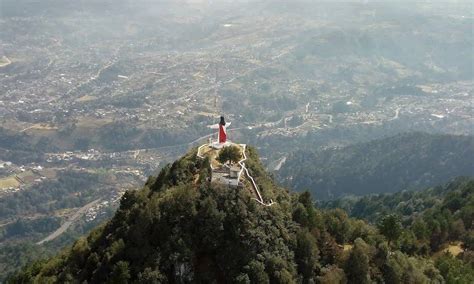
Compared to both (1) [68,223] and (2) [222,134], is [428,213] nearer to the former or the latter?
(2) [222,134]

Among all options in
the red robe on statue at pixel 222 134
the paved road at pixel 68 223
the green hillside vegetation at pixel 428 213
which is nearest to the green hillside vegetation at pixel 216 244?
the red robe on statue at pixel 222 134

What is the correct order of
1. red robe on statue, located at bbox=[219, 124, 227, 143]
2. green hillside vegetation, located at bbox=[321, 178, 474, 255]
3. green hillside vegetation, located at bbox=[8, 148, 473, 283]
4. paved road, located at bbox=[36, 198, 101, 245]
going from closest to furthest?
green hillside vegetation, located at bbox=[8, 148, 473, 283] < red robe on statue, located at bbox=[219, 124, 227, 143] < green hillside vegetation, located at bbox=[321, 178, 474, 255] < paved road, located at bbox=[36, 198, 101, 245]

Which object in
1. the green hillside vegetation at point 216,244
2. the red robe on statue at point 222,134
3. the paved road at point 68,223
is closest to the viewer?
the green hillside vegetation at point 216,244

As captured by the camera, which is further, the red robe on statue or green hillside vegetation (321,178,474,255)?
green hillside vegetation (321,178,474,255)

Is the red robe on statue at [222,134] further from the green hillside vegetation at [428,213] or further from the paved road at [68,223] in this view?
the paved road at [68,223]

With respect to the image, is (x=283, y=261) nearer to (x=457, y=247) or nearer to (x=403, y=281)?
(x=403, y=281)

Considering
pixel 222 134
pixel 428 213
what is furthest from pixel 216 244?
pixel 428 213

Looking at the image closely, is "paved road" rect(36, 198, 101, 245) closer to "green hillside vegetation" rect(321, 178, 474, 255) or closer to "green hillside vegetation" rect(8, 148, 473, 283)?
"green hillside vegetation" rect(321, 178, 474, 255)

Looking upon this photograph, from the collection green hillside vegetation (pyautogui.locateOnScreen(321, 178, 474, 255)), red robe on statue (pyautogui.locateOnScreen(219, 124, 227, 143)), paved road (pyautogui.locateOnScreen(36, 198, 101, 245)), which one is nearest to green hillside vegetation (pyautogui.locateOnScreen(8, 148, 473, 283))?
red robe on statue (pyautogui.locateOnScreen(219, 124, 227, 143))

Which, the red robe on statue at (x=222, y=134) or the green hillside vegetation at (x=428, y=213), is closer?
the red robe on statue at (x=222, y=134)
